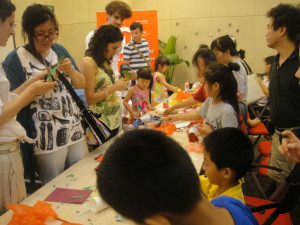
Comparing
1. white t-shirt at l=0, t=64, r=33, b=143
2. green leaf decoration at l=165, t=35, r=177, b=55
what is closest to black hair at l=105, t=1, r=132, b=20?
white t-shirt at l=0, t=64, r=33, b=143

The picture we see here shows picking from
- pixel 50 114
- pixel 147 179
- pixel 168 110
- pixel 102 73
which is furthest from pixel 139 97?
pixel 147 179

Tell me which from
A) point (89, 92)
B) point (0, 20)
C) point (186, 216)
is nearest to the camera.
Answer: point (186, 216)

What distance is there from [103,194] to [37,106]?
4.10 feet

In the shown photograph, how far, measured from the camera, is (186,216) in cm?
66

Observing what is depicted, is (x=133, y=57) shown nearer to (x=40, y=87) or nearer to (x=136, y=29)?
(x=136, y=29)

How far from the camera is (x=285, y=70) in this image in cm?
200

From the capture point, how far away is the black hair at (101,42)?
2.31 metres

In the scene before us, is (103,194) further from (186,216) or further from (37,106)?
(37,106)

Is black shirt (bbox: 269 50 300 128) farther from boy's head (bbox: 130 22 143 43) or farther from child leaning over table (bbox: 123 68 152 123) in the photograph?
boy's head (bbox: 130 22 143 43)

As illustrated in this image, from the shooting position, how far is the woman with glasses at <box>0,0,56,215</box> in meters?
1.45

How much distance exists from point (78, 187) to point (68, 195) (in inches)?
4.0

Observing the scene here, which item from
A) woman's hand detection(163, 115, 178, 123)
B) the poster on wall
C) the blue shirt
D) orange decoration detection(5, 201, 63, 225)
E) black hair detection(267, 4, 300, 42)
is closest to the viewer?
the blue shirt

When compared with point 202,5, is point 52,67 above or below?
below

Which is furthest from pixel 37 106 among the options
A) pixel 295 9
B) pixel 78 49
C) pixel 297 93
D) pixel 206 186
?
pixel 78 49
